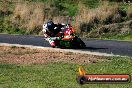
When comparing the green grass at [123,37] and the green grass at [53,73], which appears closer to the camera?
the green grass at [53,73]

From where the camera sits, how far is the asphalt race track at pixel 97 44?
80.5ft

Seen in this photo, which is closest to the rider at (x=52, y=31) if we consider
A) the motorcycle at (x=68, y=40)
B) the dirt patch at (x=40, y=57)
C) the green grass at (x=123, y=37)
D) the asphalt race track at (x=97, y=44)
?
the motorcycle at (x=68, y=40)

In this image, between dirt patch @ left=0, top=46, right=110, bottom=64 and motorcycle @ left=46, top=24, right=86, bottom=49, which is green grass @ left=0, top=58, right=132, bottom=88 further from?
motorcycle @ left=46, top=24, right=86, bottom=49

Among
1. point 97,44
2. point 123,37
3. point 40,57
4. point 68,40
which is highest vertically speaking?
point 68,40

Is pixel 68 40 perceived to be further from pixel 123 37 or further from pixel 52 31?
pixel 123 37

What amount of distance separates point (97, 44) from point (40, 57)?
21.3ft

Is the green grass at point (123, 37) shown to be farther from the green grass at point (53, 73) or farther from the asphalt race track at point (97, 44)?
the green grass at point (53, 73)

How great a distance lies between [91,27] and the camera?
33.9 meters

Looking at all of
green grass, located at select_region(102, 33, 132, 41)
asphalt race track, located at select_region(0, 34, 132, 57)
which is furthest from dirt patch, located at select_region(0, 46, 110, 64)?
green grass, located at select_region(102, 33, 132, 41)

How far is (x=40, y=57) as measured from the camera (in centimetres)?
2217

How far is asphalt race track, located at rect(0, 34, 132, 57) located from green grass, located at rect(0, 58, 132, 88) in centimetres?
330

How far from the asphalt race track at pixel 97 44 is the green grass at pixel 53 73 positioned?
10.8ft

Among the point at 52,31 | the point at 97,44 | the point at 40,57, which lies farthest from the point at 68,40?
the point at 40,57

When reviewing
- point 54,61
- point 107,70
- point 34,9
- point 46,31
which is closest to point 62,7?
point 34,9
